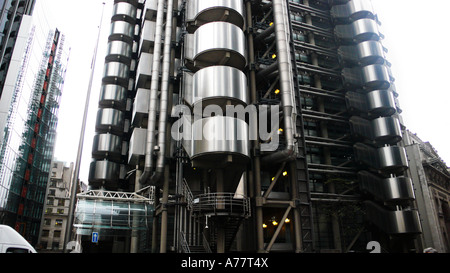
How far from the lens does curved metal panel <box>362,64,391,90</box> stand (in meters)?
43.5

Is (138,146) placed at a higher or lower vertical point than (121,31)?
lower

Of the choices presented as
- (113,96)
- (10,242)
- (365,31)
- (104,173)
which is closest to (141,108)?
(113,96)

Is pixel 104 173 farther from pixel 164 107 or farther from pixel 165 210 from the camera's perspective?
pixel 164 107

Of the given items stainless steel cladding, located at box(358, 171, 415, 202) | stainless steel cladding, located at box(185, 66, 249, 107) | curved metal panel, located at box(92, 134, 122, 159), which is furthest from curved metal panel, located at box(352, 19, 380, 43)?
curved metal panel, located at box(92, 134, 122, 159)

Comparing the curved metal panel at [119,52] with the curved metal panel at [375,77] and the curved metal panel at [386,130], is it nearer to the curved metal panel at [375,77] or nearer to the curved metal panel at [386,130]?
the curved metal panel at [375,77]

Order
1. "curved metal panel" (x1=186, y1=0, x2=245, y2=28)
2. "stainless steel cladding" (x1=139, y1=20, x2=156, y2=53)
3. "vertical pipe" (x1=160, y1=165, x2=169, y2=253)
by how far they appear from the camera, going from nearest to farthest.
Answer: "vertical pipe" (x1=160, y1=165, x2=169, y2=253) → "curved metal panel" (x1=186, y1=0, x2=245, y2=28) → "stainless steel cladding" (x1=139, y1=20, x2=156, y2=53)

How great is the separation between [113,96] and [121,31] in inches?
424

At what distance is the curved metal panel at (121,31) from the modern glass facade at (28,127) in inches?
893

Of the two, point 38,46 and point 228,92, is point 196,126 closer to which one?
point 228,92

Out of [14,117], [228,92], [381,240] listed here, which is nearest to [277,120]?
[228,92]

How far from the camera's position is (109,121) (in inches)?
1721

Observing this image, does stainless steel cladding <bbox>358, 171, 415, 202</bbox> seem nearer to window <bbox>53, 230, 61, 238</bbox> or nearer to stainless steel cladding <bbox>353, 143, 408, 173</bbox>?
stainless steel cladding <bbox>353, 143, 408, 173</bbox>

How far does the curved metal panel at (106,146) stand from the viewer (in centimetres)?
4256

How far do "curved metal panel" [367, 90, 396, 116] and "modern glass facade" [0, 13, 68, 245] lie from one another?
2264 inches
